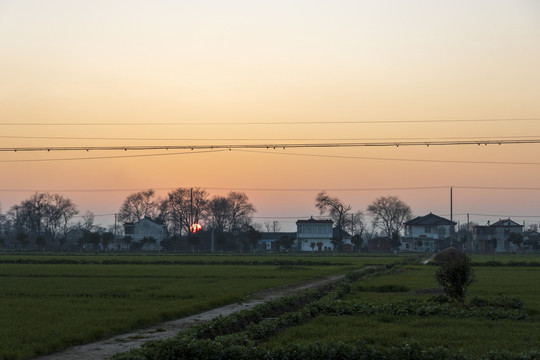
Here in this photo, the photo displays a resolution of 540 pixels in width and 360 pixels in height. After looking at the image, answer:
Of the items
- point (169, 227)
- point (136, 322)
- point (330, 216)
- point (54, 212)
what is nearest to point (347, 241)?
point (330, 216)

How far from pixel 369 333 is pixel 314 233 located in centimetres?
15598

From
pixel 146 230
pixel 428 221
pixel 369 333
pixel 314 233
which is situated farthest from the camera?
pixel 428 221

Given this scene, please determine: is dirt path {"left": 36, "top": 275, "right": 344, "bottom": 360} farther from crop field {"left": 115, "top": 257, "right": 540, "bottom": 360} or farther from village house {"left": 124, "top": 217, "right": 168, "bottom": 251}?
village house {"left": 124, "top": 217, "right": 168, "bottom": 251}

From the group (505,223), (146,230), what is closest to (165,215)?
(146,230)

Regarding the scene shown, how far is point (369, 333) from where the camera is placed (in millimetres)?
20469

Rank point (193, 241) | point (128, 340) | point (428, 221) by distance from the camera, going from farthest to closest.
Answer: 1. point (428, 221)
2. point (193, 241)
3. point (128, 340)

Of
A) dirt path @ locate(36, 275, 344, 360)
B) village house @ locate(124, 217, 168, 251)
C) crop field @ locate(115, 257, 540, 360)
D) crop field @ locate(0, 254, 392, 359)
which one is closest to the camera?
crop field @ locate(115, 257, 540, 360)

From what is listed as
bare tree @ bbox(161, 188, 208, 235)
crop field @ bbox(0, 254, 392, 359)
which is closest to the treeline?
bare tree @ bbox(161, 188, 208, 235)

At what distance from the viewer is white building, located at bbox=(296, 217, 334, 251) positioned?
175 m

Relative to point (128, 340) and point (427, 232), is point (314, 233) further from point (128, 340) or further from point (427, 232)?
point (128, 340)

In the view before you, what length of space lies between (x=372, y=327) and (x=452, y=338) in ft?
11.2

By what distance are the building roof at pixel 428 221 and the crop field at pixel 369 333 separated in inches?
5951

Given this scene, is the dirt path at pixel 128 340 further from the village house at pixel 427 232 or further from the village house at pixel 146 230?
the village house at pixel 146 230

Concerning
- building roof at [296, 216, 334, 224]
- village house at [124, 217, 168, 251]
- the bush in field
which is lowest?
the bush in field
